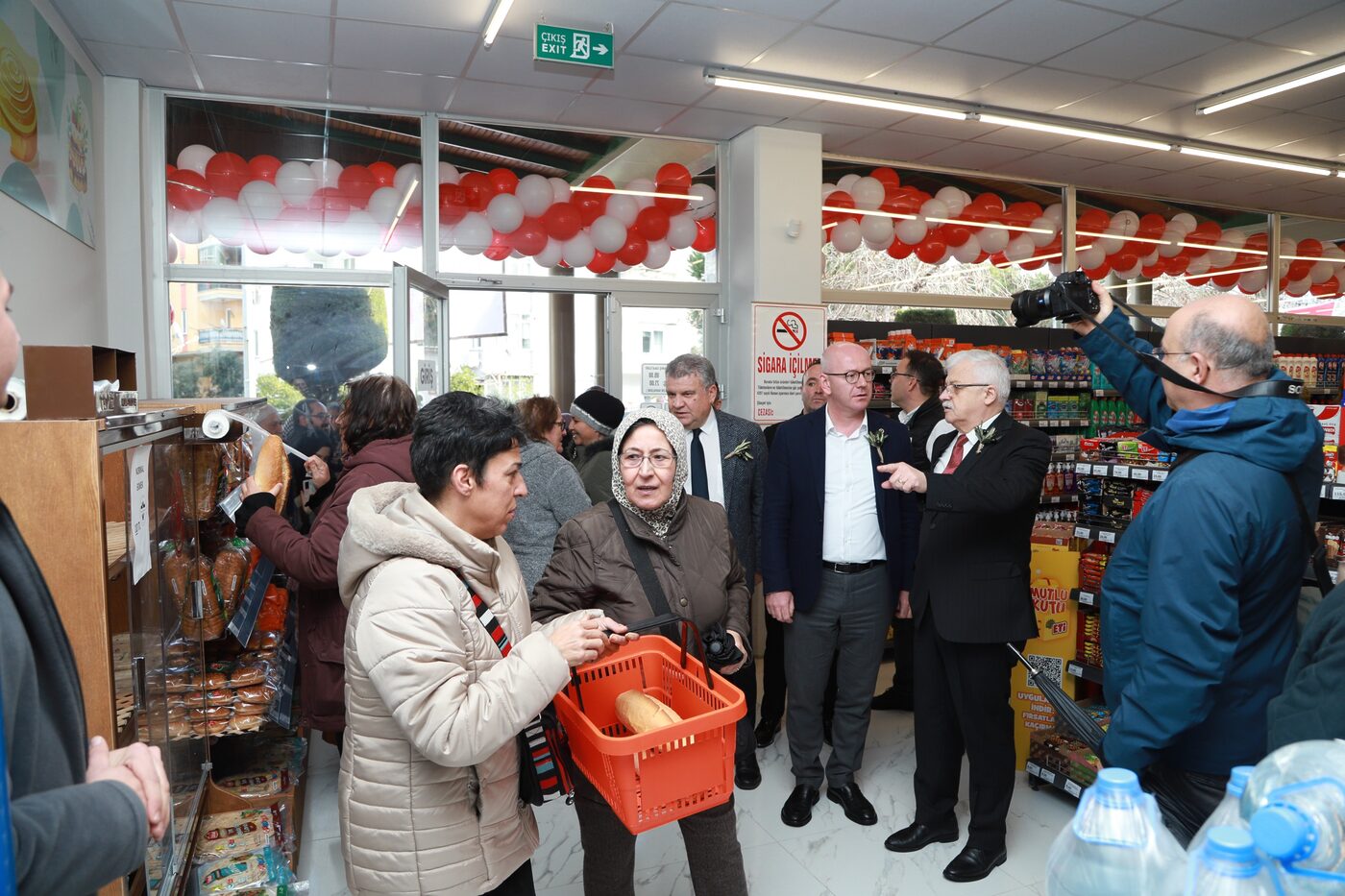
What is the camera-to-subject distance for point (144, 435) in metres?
1.82

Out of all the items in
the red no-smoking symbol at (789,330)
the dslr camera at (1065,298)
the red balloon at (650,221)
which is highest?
the red balloon at (650,221)

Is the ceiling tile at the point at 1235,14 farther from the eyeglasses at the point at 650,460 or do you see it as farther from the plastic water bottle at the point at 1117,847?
the plastic water bottle at the point at 1117,847

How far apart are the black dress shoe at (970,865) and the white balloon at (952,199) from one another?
547 centimetres

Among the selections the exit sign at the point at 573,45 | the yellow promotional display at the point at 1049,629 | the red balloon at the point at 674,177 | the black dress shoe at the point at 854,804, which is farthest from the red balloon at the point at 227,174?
the yellow promotional display at the point at 1049,629

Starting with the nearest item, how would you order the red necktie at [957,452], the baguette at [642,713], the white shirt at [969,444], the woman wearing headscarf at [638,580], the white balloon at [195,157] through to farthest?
the baguette at [642,713] < the woman wearing headscarf at [638,580] < the white shirt at [969,444] < the red necktie at [957,452] < the white balloon at [195,157]

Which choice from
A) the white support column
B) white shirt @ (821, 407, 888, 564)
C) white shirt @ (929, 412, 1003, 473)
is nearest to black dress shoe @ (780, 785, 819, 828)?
white shirt @ (821, 407, 888, 564)

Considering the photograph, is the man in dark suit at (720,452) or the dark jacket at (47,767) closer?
the dark jacket at (47,767)

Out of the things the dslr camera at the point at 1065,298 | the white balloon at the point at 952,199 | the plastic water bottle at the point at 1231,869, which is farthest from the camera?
the white balloon at the point at 952,199

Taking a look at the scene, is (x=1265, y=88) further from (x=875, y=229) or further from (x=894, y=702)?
(x=894, y=702)

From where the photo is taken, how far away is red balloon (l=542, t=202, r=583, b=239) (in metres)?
6.09

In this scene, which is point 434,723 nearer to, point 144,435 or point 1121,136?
point 144,435

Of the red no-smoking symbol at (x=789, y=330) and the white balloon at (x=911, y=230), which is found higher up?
the white balloon at (x=911, y=230)

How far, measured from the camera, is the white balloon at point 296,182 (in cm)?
552

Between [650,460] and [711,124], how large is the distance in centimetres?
436
